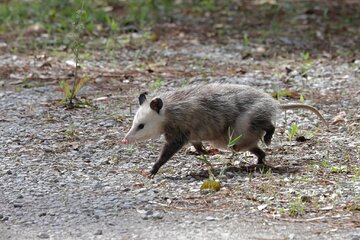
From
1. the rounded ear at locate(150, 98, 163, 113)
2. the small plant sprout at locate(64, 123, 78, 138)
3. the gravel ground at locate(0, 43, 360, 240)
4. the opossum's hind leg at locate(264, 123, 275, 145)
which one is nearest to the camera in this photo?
the gravel ground at locate(0, 43, 360, 240)

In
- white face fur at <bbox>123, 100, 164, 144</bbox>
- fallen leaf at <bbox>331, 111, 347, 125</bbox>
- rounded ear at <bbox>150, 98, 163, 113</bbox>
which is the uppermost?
rounded ear at <bbox>150, 98, 163, 113</bbox>

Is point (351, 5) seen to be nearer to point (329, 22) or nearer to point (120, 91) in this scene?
point (329, 22)

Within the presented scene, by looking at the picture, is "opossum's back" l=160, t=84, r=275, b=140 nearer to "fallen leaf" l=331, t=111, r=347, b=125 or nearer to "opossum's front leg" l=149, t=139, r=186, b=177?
"opossum's front leg" l=149, t=139, r=186, b=177

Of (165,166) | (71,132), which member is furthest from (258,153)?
(71,132)

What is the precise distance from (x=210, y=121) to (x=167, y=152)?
40cm

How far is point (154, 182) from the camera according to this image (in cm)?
566

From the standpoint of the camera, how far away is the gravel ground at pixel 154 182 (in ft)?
15.6

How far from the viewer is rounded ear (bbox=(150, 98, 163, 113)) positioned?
6.04 metres

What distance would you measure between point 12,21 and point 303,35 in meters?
3.83

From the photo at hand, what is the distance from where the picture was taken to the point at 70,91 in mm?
7695

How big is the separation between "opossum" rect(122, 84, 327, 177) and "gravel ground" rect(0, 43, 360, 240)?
7.6 inches

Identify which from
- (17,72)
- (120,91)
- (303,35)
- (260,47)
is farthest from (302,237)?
(303,35)

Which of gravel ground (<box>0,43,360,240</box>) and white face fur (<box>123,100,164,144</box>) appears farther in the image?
white face fur (<box>123,100,164,144</box>)

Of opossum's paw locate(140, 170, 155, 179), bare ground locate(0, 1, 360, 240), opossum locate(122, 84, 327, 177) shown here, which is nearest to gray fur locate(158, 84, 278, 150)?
opossum locate(122, 84, 327, 177)
